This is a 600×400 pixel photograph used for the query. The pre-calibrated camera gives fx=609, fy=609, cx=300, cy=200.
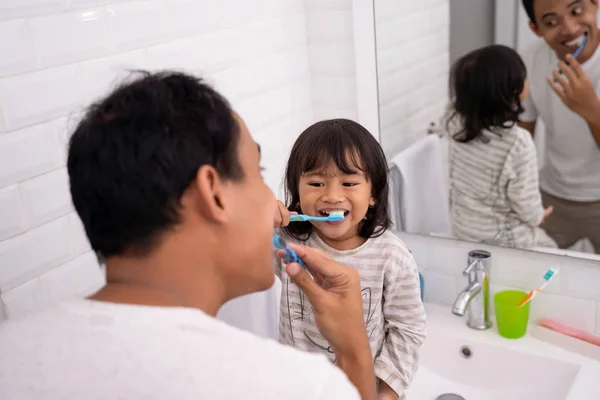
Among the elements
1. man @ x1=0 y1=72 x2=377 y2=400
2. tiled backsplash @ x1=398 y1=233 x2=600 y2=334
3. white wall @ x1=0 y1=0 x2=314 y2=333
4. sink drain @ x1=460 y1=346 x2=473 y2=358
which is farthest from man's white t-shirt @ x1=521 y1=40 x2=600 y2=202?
man @ x1=0 y1=72 x2=377 y2=400

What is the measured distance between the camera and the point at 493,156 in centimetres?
132

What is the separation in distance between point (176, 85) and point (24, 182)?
0.46 meters

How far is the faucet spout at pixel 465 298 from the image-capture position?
122cm

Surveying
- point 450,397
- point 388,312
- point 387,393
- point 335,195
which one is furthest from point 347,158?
point 450,397

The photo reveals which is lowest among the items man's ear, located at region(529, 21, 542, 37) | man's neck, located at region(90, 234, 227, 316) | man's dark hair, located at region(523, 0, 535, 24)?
man's neck, located at region(90, 234, 227, 316)

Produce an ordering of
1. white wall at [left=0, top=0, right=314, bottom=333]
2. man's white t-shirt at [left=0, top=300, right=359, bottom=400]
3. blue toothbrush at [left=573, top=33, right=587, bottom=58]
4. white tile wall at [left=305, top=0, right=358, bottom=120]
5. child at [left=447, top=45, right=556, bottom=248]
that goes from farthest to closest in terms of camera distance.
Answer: white tile wall at [left=305, top=0, right=358, bottom=120], child at [left=447, top=45, right=556, bottom=248], blue toothbrush at [left=573, top=33, right=587, bottom=58], white wall at [left=0, top=0, right=314, bottom=333], man's white t-shirt at [left=0, top=300, right=359, bottom=400]

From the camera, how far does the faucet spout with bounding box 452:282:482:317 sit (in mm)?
1224

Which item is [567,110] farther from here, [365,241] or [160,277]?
[160,277]

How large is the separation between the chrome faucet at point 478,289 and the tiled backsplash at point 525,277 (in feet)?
0.15

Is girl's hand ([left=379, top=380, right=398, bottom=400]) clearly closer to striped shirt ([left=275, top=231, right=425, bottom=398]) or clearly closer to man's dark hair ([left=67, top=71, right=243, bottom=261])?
striped shirt ([left=275, top=231, right=425, bottom=398])

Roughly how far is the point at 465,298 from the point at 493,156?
0.31 meters

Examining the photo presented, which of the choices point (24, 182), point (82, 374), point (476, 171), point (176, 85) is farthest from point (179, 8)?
point (82, 374)

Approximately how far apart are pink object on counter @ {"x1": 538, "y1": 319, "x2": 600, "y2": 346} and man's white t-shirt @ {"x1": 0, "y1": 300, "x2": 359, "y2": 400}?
84cm

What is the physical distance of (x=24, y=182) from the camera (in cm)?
96
